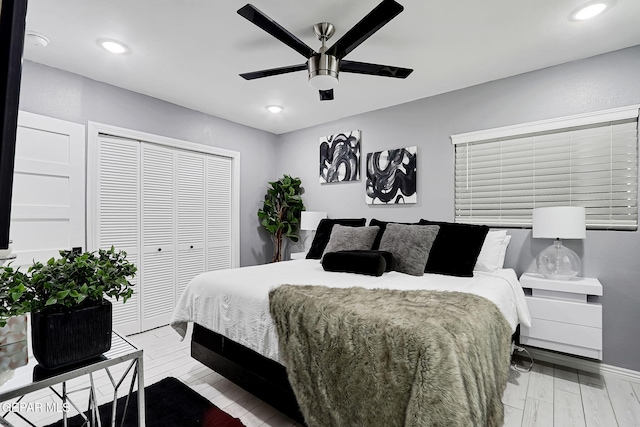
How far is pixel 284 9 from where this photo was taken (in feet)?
6.62

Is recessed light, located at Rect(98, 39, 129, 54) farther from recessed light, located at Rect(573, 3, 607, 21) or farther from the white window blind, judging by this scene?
recessed light, located at Rect(573, 3, 607, 21)

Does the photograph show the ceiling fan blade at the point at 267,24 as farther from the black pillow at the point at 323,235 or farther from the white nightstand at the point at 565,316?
the white nightstand at the point at 565,316

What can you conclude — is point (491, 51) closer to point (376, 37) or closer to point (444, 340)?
point (376, 37)

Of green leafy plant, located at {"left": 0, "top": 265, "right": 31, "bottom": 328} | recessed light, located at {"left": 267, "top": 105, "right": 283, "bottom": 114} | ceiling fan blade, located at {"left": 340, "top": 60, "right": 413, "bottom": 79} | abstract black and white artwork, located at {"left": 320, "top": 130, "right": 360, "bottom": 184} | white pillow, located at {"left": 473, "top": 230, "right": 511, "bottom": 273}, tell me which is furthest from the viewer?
abstract black and white artwork, located at {"left": 320, "top": 130, "right": 360, "bottom": 184}

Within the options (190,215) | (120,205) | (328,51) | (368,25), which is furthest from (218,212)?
(368,25)

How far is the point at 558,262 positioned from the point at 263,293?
2.40 m

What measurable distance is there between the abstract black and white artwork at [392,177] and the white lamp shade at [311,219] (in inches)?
28.0

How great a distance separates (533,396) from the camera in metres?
2.17

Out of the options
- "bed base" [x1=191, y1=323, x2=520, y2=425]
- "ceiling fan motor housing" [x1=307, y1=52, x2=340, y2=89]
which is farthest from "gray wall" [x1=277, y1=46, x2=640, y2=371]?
"bed base" [x1=191, y1=323, x2=520, y2=425]

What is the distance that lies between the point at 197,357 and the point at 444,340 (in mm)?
1944

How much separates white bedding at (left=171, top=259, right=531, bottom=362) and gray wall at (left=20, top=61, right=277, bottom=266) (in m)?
2.02

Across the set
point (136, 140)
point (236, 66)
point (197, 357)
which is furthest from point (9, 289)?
point (136, 140)

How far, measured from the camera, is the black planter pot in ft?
3.20

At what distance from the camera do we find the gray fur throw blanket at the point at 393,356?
117cm
